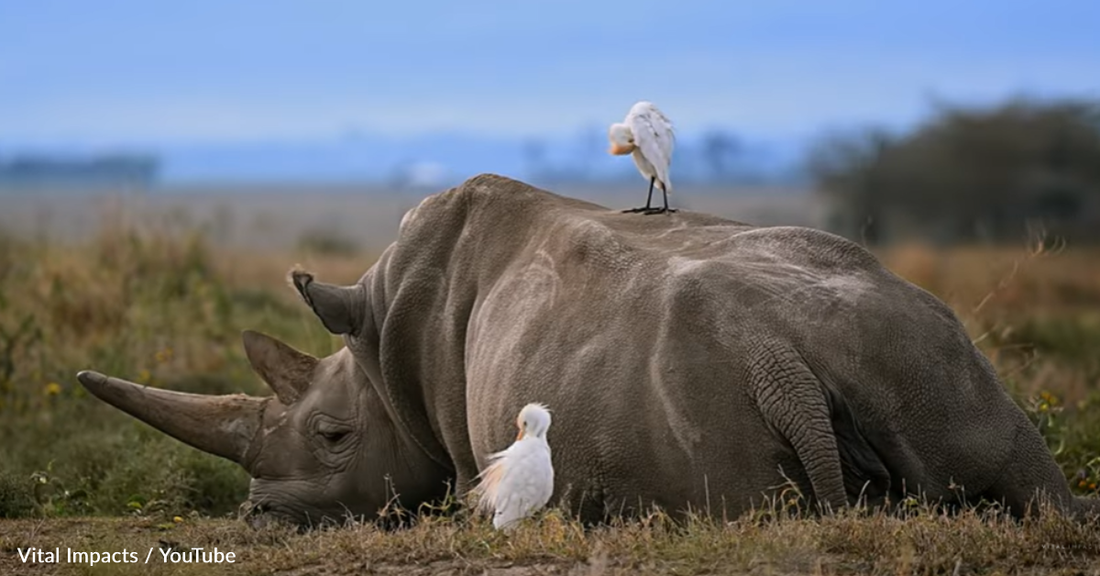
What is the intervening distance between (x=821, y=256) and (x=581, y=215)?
1.23 meters

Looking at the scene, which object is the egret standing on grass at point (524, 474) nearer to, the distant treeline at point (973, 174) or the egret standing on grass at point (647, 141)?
the egret standing on grass at point (647, 141)

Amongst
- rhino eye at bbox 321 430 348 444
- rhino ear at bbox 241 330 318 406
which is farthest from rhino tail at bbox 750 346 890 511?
rhino ear at bbox 241 330 318 406

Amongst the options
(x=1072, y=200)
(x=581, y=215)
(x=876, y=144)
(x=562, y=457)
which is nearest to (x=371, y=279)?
(x=581, y=215)

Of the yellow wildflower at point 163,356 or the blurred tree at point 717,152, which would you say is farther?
the blurred tree at point 717,152

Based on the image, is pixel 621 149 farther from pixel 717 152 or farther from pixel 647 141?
pixel 717 152

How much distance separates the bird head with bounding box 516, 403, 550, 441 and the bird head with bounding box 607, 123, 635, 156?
225 cm

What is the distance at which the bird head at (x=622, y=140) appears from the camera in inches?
372

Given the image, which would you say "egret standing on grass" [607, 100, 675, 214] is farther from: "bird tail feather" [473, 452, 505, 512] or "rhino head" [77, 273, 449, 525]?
"bird tail feather" [473, 452, 505, 512]

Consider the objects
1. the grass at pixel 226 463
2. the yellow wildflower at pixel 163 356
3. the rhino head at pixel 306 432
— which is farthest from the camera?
the yellow wildflower at pixel 163 356

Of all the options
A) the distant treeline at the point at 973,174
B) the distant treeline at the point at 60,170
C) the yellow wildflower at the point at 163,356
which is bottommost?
the distant treeline at the point at 60,170

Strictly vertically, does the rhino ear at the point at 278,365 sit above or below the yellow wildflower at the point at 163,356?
above

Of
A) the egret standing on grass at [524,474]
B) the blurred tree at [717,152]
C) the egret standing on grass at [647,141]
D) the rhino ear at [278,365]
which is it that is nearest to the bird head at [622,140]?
the egret standing on grass at [647,141]

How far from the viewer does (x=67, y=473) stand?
10.5m

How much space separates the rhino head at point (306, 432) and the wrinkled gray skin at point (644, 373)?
1 cm
